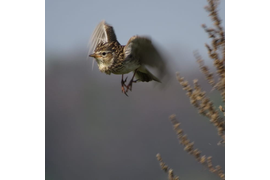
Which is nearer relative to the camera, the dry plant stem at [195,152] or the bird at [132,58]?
the dry plant stem at [195,152]

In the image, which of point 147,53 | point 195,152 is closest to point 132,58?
point 147,53

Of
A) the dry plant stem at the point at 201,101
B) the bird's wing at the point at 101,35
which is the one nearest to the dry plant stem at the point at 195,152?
the dry plant stem at the point at 201,101

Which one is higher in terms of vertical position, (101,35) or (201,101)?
(101,35)

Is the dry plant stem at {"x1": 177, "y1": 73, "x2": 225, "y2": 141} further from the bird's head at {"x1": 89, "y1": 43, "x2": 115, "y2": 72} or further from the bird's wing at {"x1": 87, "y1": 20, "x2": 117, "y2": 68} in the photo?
the bird's wing at {"x1": 87, "y1": 20, "x2": 117, "y2": 68}

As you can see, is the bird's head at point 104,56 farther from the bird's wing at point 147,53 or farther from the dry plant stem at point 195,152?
the dry plant stem at point 195,152

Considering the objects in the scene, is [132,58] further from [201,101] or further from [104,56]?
[201,101]
